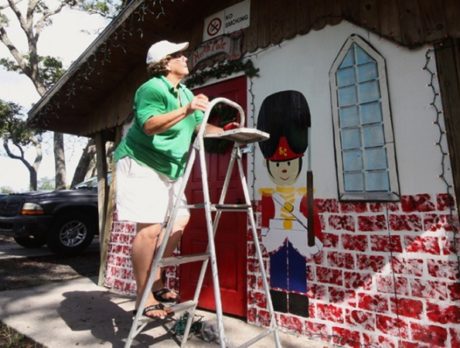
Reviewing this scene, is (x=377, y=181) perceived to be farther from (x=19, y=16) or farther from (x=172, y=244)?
(x=19, y=16)

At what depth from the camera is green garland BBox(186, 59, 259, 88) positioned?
11.5 feet

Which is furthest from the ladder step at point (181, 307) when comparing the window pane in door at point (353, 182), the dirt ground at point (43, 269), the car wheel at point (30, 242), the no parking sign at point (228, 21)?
the car wheel at point (30, 242)

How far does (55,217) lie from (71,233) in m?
0.50

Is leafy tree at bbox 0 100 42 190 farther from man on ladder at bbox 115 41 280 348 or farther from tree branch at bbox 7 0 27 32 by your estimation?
man on ladder at bbox 115 41 280 348

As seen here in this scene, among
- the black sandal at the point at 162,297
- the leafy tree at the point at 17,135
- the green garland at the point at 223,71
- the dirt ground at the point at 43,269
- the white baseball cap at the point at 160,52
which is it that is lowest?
the dirt ground at the point at 43,269

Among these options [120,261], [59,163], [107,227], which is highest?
[59,163]

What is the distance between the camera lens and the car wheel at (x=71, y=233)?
676cm

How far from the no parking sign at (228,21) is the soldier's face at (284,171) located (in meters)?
1.67

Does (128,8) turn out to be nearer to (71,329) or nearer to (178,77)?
(178,77)

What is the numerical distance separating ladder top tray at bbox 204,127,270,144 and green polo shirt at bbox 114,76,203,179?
26 centimetres

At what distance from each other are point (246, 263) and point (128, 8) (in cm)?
324

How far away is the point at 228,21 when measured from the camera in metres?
3.80

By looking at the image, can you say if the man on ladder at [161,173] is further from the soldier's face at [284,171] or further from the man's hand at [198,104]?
the soldier's face at [284,171]

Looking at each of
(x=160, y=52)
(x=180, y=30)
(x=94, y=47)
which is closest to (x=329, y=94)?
(x=160, y=52)
